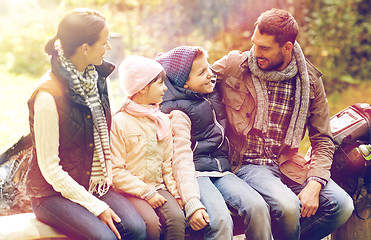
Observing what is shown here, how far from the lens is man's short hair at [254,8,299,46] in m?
3.30

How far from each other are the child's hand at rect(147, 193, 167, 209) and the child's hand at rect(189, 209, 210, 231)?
8.2 inches

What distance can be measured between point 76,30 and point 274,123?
1.59 m

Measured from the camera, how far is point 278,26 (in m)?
3.30

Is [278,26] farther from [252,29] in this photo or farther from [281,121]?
[252,29]

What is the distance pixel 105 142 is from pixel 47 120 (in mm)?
380

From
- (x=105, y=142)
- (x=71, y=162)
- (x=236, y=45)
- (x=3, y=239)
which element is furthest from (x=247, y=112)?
(x=236, y=45)

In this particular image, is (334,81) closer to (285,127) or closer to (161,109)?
(285,127)

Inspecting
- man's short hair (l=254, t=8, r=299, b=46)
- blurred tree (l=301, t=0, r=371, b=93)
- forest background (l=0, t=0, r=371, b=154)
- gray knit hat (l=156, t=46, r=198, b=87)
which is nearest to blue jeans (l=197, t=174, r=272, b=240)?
gray knit hat (l=156, t=46, r=198, b=87)

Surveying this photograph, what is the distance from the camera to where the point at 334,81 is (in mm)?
8273

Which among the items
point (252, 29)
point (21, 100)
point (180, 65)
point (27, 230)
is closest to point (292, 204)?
point (180, 65)

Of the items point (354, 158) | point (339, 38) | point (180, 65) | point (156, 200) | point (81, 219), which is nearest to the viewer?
point (81, 219)

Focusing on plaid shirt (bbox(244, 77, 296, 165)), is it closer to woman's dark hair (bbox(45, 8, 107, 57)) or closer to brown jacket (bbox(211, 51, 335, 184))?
brown jacket (bbox(211, 51, 335, 184))

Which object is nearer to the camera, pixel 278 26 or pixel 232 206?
pixel 232 206

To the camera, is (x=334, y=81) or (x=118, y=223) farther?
(x=334, y=81)
